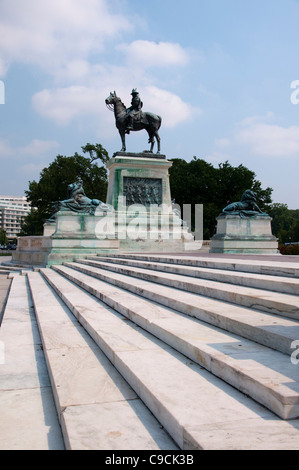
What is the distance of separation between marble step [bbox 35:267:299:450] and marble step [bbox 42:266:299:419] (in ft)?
0.20

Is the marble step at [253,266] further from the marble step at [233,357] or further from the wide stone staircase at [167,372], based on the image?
the marble step at [233,357]

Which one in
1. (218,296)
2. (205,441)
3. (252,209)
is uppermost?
(252,209)

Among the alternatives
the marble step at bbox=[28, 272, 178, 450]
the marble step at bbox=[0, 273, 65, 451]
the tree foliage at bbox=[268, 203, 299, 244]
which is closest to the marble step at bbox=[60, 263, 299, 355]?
the marble step at bbox=[28, 272, 178, 450]

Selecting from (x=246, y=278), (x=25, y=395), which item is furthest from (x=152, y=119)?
(x=25, y=395)

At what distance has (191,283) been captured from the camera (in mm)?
5758

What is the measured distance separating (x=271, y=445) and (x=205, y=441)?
12.7 inches

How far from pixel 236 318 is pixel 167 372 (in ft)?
3.28

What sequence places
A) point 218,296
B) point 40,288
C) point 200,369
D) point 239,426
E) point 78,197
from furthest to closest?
point 78,197, point 40,288, point 218,296, point 200,369, point 239,426

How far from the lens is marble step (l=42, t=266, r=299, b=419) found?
2.35 m

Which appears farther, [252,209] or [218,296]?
[252,209]

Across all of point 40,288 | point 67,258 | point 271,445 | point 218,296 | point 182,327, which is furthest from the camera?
point 67,258

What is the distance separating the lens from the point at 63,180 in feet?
162
